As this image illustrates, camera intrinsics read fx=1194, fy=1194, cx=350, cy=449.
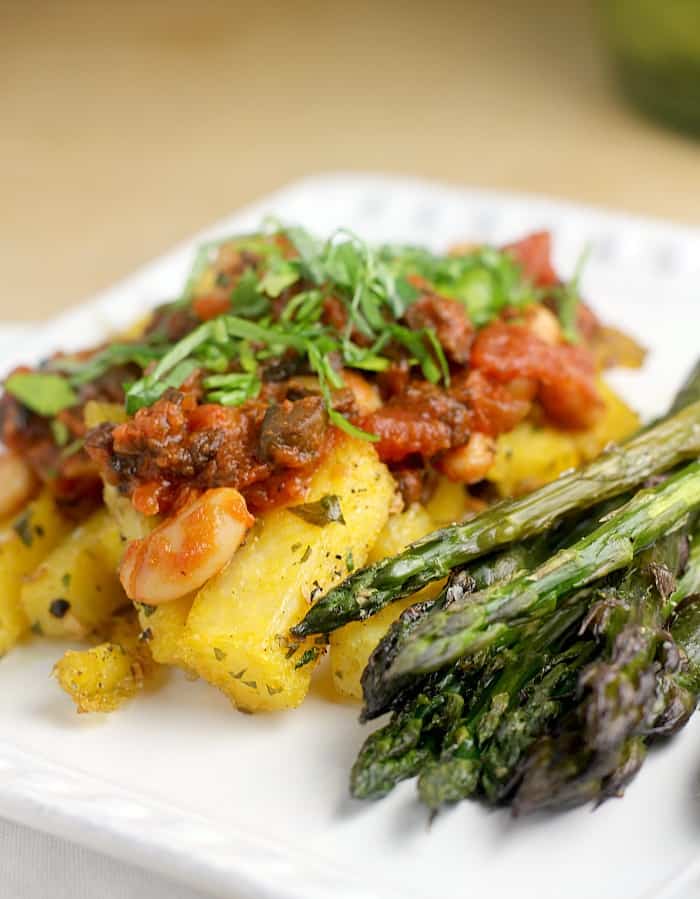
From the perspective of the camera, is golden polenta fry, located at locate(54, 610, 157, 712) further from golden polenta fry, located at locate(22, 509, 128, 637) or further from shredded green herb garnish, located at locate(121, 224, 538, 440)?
shredded green herb garnish, located at locate(121, 224, 538, 440)

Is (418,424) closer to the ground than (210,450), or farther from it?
closer to the ground

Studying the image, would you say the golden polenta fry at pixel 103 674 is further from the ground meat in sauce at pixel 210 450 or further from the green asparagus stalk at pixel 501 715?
the green asparagus stalk at pixel 501 715

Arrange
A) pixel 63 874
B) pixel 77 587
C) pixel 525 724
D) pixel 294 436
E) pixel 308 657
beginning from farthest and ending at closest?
pixel 77 587, pixel 294 436, pixel 308 657, pixel 63 874, pixel 525 724

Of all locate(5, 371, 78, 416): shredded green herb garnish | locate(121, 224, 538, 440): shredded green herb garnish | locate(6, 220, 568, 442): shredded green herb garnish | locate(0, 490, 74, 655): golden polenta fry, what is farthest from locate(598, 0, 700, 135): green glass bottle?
locate(0, 490, 74, 655): golden polenta fry

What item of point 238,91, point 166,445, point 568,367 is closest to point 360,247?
point 568,367

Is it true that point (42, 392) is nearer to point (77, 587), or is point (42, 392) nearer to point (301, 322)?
point (77, 587)

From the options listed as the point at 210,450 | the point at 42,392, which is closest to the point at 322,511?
the point at 210,450

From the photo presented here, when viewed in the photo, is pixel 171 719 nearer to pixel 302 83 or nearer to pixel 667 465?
pixel 667 465
